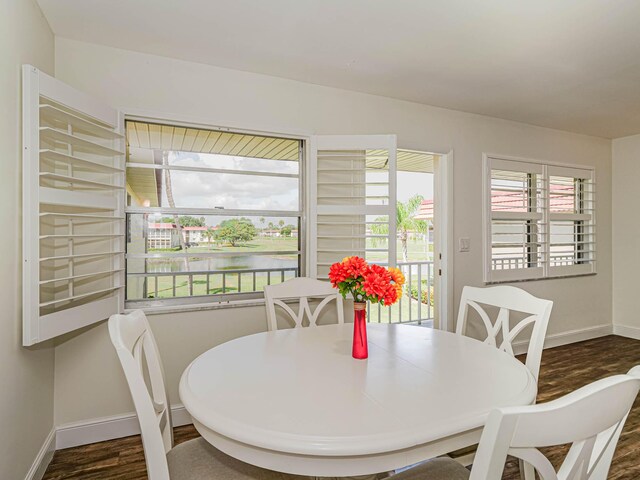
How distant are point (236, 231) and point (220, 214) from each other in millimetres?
174

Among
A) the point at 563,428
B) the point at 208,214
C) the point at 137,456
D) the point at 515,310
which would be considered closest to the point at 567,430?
the point at 563,428

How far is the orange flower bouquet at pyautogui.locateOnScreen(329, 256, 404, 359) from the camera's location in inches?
55.4

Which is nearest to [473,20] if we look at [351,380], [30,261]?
[351,380]

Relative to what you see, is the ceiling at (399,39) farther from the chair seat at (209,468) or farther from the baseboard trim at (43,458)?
the baseboard trim at (43,458)

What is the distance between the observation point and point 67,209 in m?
2.23

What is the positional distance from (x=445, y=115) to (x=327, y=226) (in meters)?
1.67

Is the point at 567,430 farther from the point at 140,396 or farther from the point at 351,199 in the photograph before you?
the point at 351,199

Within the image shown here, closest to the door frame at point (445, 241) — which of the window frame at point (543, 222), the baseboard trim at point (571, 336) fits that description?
the window frame at point (543, 222)

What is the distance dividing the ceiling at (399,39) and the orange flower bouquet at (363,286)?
1.41 m

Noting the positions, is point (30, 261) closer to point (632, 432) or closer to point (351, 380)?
point (351, 380)

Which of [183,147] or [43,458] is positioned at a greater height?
[183,147]

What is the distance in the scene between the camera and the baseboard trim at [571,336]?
3953 mm

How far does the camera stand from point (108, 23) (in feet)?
6.81

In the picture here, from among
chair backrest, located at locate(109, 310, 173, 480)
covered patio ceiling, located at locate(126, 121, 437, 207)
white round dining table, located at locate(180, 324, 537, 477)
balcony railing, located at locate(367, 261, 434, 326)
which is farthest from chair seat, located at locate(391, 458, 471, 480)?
balcony railing, located at locate(367, 261, 434, 326)
